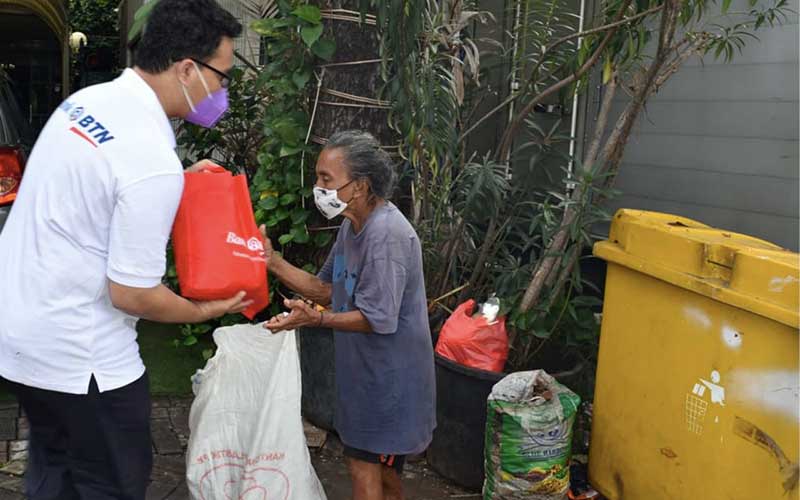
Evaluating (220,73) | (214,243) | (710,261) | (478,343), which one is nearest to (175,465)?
(478,343)

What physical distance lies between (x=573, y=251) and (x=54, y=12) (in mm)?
9661

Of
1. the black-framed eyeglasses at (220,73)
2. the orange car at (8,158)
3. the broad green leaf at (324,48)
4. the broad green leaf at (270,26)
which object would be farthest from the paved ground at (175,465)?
the black-framed eyeglasses at (220,73)

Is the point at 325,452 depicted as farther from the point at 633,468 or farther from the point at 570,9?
the point at 570,9

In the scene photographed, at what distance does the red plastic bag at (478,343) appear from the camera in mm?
3850

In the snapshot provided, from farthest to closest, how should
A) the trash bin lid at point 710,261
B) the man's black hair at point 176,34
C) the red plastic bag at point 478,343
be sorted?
the red plastic bag at point 478,343 → the trash bin lid at point 710,261 → the man's black hair at point 176,34

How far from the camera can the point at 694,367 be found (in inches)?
121

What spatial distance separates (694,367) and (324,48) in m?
2.17

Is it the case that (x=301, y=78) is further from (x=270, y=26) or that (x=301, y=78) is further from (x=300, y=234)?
(x=300, y=234)

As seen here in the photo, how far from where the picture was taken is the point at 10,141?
15.0 ft

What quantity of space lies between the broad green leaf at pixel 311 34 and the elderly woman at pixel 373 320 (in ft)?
3.80

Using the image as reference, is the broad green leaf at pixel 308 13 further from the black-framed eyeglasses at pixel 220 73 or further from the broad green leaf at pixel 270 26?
the black-framed eyeglasses at pixel 220 73

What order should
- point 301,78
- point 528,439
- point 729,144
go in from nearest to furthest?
point 528,439
point 301,78
point 729,144

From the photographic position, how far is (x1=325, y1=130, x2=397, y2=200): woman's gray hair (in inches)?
113

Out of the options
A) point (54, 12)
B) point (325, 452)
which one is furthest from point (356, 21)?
point (54, 12)
